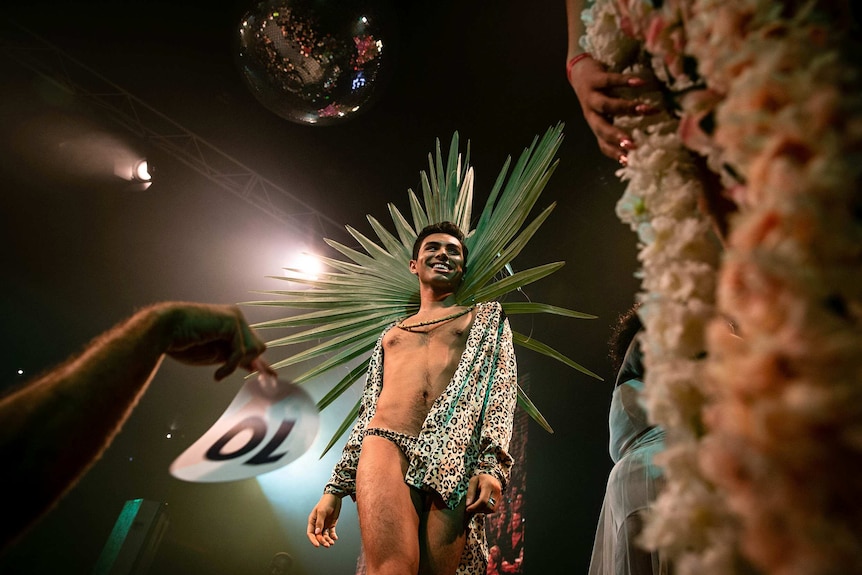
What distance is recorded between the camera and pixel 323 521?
2037 millimetres

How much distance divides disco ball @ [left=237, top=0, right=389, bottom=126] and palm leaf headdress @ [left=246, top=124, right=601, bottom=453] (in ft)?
2.67

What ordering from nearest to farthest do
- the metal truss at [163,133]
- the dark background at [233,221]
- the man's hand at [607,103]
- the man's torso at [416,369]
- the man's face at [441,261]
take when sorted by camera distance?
the man's hand at [607,103], the man's torso at [416,369], the man's face at [441,261], the dark background at [233,221], the metal truss at [163,133]

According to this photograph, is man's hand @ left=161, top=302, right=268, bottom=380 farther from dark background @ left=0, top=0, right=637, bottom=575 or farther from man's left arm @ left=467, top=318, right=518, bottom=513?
dark background @ left=0, top=0, right=637, bottom=575

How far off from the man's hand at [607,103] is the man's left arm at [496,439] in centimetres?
133

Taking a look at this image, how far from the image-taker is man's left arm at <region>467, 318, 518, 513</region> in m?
1.75

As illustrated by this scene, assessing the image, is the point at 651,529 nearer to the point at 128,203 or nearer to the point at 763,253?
the point at 763,253

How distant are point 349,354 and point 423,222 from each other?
41.4 inches

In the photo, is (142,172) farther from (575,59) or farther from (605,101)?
(605,101)

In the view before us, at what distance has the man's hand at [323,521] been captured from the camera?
2.03 metres

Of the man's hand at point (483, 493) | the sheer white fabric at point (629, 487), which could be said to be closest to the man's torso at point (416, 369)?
the man's hand at point (483, 493)

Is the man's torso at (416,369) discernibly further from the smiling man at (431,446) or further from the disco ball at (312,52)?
the disco ball at (312,52)

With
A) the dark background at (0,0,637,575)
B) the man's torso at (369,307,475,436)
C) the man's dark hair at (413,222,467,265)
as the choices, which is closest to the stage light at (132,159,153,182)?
the dark background at (0,0,637,575)

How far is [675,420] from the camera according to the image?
44cm

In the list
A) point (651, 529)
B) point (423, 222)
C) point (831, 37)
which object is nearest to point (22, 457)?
point (651, 529)
